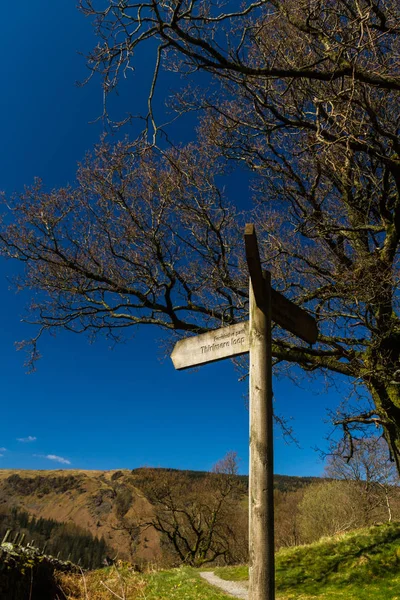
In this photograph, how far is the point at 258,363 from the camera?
331cm

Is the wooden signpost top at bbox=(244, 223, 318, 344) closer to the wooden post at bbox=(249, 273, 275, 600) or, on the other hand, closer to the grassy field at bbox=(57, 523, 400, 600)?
the wooden post at bbox=(249, 273, 275, 600)

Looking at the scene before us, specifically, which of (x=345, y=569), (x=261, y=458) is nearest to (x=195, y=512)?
(x=345, y=569)

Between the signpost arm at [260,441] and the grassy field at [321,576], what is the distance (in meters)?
→ 6.63

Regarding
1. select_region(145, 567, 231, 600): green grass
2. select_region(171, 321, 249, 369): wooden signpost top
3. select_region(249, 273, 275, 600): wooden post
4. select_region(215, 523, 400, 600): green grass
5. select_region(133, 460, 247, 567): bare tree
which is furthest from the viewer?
select_region(133, 460, 247, 567): bare tree

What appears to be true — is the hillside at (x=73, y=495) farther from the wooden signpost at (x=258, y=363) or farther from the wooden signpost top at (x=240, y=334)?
the wooden signpost at (x=258, y=363)

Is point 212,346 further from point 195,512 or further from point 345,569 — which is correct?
point 195,512

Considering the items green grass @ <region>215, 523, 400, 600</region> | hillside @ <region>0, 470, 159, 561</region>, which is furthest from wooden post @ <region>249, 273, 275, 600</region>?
hillside @ <region>0, 470, 159, 561</region>

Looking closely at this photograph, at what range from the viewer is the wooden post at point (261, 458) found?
2.87 metres

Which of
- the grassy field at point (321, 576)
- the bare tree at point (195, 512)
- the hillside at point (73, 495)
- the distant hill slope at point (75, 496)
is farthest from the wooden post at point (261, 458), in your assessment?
the hillside at point (73, 495)

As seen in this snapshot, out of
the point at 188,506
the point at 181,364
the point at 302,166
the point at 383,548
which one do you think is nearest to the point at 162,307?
the point at 302,166

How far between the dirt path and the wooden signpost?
8.94m

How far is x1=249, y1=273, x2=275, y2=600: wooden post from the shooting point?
2871 mm

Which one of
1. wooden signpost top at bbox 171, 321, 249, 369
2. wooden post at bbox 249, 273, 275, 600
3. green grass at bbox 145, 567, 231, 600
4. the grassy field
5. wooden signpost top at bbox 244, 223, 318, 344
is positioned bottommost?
green grass at bbox 145, 567, 231, 600

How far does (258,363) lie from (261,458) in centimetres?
67
